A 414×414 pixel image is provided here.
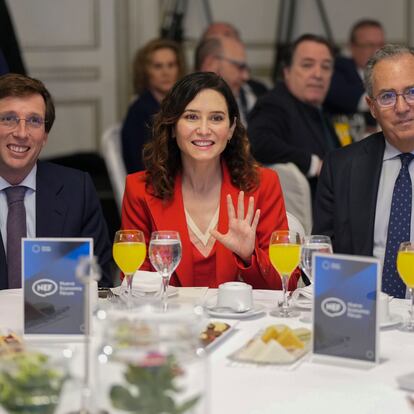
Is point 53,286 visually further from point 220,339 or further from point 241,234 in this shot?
point 241,234

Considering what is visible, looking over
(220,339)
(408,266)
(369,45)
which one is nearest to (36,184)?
(220,339)

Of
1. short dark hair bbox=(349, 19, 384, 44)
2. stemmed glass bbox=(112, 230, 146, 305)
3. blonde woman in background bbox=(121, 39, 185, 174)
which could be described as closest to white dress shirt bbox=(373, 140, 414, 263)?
stemmed glass bbox=(112, 230, 146, 305)

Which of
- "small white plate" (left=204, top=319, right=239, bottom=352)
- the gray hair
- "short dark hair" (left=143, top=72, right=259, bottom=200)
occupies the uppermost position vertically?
the gray hair

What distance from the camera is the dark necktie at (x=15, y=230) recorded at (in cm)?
300

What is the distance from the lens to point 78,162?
6.67 meters

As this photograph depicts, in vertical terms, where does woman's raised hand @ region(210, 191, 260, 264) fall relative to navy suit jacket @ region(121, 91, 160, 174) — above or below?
below

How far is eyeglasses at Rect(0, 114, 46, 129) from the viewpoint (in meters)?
3.18

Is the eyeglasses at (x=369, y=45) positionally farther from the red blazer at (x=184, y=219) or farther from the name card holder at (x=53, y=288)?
the name card holder at (x=53, y=288)

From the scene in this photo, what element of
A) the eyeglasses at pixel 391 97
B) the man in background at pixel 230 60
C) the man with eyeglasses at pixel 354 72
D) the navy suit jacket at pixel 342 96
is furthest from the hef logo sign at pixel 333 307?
the navy suit jacket at pixel 342 96

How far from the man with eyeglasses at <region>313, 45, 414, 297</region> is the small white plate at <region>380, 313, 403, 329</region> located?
0.76 meters

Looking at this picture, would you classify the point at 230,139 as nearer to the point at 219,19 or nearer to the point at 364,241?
the point at 364,241

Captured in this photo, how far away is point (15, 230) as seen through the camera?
3.06m

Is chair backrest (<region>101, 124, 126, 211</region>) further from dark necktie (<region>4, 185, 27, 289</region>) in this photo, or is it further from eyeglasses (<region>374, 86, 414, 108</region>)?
eyeglasses (<region>374, 86, 414, 108</region>)

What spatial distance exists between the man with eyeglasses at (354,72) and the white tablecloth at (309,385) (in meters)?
4.05
